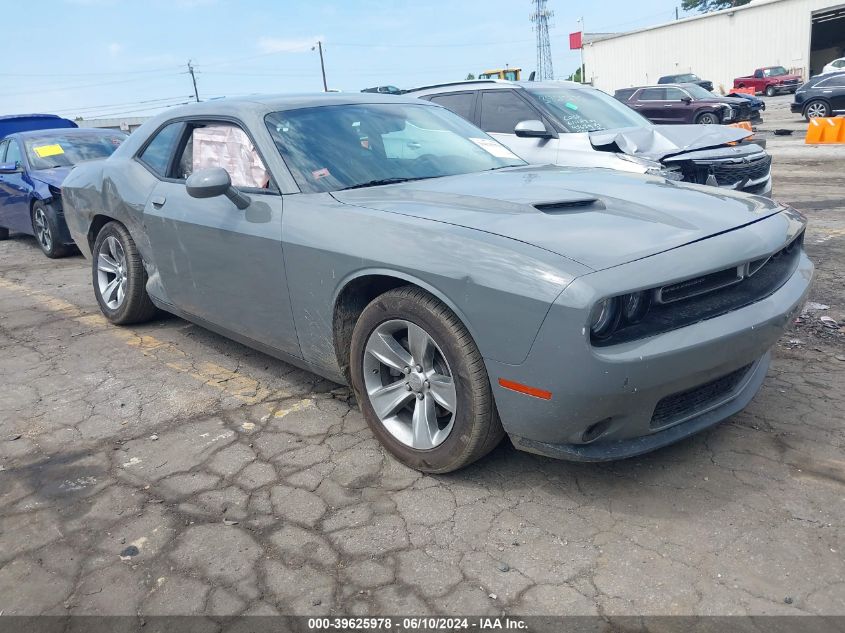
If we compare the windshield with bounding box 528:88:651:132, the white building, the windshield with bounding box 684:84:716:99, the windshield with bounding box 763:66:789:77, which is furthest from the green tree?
the windshield with bounding box 528:88:651:132

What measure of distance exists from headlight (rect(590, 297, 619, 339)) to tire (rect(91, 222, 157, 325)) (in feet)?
11.1

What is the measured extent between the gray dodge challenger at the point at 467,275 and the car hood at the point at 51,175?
183 inches

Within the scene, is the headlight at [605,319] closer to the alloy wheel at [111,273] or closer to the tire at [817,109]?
the alloy wheel at [111,273]

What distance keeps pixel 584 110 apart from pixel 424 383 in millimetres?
5474

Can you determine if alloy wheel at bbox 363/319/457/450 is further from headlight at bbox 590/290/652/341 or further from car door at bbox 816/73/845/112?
car door at bbox 816/73/845/112

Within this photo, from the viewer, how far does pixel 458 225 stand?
8.91 feet

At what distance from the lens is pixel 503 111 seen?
7.48 meters

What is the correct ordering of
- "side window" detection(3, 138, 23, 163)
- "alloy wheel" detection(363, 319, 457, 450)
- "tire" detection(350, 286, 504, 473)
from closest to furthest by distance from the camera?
"tire" detection(350, 286, 504, 473), "alloy wheel" detection(363, 319, 457, 450), "side window" detection(3, 138, 23, 163)

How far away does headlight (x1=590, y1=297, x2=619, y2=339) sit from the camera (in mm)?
2328

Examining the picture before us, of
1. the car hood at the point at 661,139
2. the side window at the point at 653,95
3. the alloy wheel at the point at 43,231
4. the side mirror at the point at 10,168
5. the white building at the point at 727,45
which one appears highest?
the white building at the point at 727,45

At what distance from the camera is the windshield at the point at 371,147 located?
3.46m

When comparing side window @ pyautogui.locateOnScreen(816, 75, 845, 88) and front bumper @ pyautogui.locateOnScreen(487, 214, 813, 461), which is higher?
side window @ pyautogui.locateOnScreen(816, 75, 845, 88)

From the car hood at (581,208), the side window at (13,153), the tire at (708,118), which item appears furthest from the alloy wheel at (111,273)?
the tire at (708,118)

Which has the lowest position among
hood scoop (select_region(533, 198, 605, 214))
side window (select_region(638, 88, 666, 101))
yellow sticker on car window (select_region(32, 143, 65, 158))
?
hood scoop (select_region(533, 198, 605, 214))
